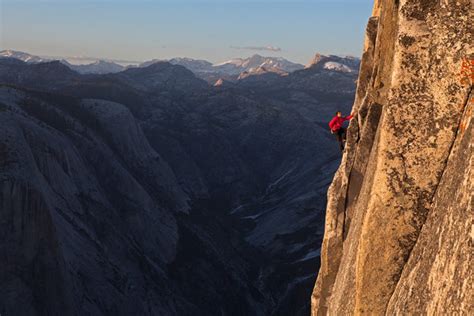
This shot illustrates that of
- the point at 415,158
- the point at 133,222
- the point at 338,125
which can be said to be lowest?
the point at 133,222

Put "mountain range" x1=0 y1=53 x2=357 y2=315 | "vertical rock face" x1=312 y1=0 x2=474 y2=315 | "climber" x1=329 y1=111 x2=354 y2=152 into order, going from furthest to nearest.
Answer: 1. "mountain range" x1=0 y1=53 x2=357 y2=315
2. "climber" x1=329 y1=111 x2=354 y2=152
3. "vertical rock face" x1=312 y1=0 x2=474 y2=315

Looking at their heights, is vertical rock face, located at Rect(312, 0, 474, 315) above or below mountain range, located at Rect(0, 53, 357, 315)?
above

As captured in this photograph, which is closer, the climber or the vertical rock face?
the vertical rock face

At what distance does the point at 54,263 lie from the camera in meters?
58.3

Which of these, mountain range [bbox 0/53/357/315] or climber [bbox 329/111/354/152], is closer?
climber [bbox 329/111/354/152]

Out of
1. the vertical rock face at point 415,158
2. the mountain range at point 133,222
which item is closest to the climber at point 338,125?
the vertical rock face at point 415,158

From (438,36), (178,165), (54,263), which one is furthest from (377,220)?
(178,165)

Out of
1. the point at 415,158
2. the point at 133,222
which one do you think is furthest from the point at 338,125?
the point at 133,222

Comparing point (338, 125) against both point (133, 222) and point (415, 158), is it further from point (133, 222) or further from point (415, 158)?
point (133, 222)

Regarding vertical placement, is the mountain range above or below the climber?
below

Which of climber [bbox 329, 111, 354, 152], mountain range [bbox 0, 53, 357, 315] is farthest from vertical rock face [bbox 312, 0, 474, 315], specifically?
mountain range [bbox 0, 53, 357, 315]

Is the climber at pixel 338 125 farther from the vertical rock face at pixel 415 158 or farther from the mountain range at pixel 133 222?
the mountain range at pixel 133 222

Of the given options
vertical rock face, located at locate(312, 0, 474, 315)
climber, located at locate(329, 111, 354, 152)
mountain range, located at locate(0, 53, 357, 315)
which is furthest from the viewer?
mountain range, located at locate(0, 53, 357, 315)

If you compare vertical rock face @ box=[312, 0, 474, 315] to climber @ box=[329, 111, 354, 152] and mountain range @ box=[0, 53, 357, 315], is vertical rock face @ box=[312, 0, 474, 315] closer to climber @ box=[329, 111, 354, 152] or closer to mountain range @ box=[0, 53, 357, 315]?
A: climber @ box=[329, 111, 354, 152]
